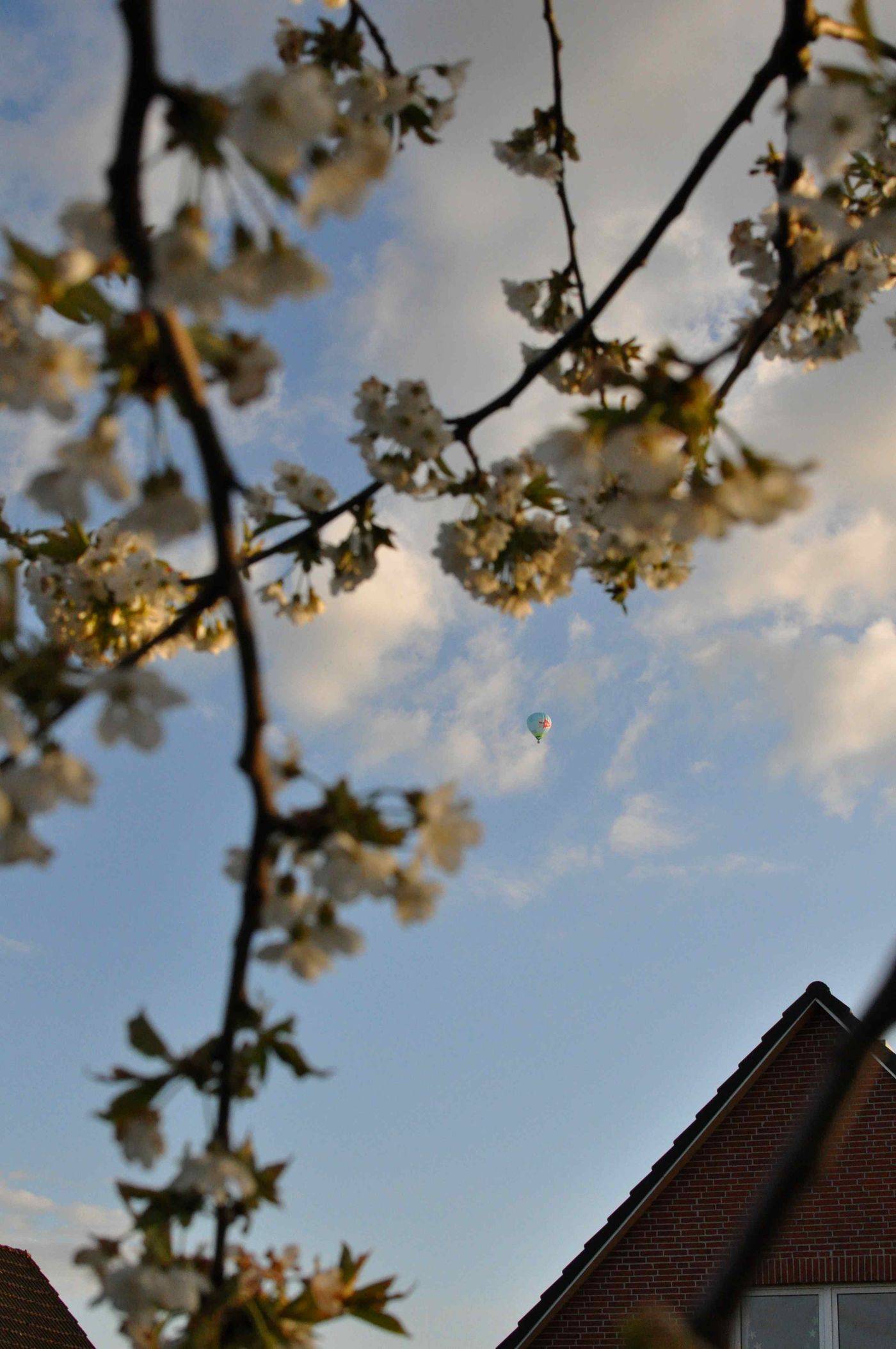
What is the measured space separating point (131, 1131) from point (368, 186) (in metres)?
1.11

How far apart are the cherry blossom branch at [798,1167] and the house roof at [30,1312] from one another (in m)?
11.9

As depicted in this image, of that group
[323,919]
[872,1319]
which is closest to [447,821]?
[323,919]

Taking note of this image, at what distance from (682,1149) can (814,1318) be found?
3.84 feet

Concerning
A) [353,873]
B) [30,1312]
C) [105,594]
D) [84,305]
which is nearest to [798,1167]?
[353,873]

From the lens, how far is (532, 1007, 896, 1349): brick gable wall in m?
7.26

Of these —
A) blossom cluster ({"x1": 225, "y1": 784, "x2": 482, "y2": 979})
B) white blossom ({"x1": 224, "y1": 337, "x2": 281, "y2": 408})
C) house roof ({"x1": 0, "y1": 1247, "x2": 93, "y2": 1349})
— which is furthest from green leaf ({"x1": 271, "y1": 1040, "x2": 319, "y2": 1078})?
house roof ({"x1": 0, "y1": 1247, "x2": 93, "y2": 1349})

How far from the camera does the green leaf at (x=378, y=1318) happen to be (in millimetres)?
1706

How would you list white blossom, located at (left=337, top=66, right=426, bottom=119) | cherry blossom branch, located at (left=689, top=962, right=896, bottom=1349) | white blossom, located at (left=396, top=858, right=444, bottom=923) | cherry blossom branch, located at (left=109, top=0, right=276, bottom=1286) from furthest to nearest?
1. white blossom, located at (left=337, top=66, right=426, bottom=119)
2. white blossom, located at (left=396, top=858, right=444, bottom=923)
3. cherry blossom branch, located at (left=109, top=0, right=276, bottom=1286)
4. cherry blossom branch, located at (left=689, top=962, right=896, bottom=1349)

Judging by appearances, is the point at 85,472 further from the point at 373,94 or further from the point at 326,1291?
the point at 373,94

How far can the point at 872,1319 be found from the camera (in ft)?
23.1

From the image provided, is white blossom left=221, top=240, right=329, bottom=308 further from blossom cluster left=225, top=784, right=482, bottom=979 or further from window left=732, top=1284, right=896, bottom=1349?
window left=732, top=1284, right=896, bottom=1349

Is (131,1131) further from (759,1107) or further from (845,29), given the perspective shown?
(759,1107)

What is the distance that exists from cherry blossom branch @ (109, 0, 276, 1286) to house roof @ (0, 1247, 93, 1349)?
37.3 feet

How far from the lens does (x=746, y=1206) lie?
7.57 m
